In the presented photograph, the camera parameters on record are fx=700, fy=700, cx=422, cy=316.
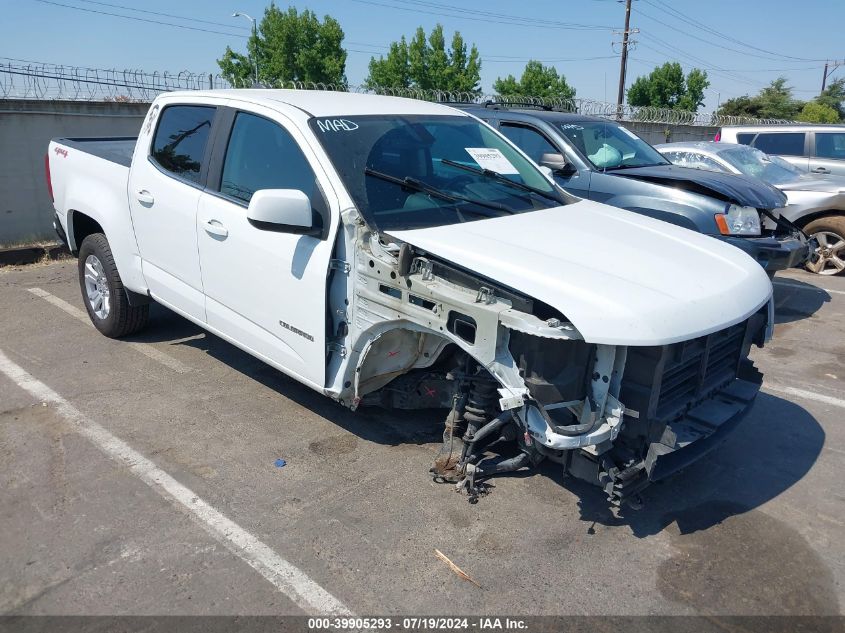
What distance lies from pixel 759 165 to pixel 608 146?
3.20 meters

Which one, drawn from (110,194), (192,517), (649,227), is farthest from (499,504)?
(110,194)

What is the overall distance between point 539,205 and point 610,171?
3263 mm

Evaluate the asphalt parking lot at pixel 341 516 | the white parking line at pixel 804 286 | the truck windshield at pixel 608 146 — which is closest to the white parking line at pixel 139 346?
the asphalt parking lot at pixel 341 516

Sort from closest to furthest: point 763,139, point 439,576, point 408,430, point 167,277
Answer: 1. point 439,576
2. point 408,430
3. point 167,277
4. point 763,139

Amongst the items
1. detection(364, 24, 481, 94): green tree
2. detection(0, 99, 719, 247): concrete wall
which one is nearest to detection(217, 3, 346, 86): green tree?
detection(364, 24, 481, 94): green tree

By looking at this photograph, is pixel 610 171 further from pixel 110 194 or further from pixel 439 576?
pixel 439 576

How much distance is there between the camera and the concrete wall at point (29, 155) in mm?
9312

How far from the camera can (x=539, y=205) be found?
4.26m

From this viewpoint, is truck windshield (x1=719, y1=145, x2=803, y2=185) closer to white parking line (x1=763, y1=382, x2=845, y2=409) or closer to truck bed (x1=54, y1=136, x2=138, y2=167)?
white parking line (x1=763, y1=382, x2=845, y2=409)

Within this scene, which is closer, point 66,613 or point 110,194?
point 66,613

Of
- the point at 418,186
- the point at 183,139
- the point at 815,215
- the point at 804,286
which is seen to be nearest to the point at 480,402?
the point at 418,186

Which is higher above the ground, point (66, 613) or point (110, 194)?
point (110, 194)

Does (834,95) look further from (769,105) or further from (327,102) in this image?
(327,102)

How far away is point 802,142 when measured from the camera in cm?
1088
